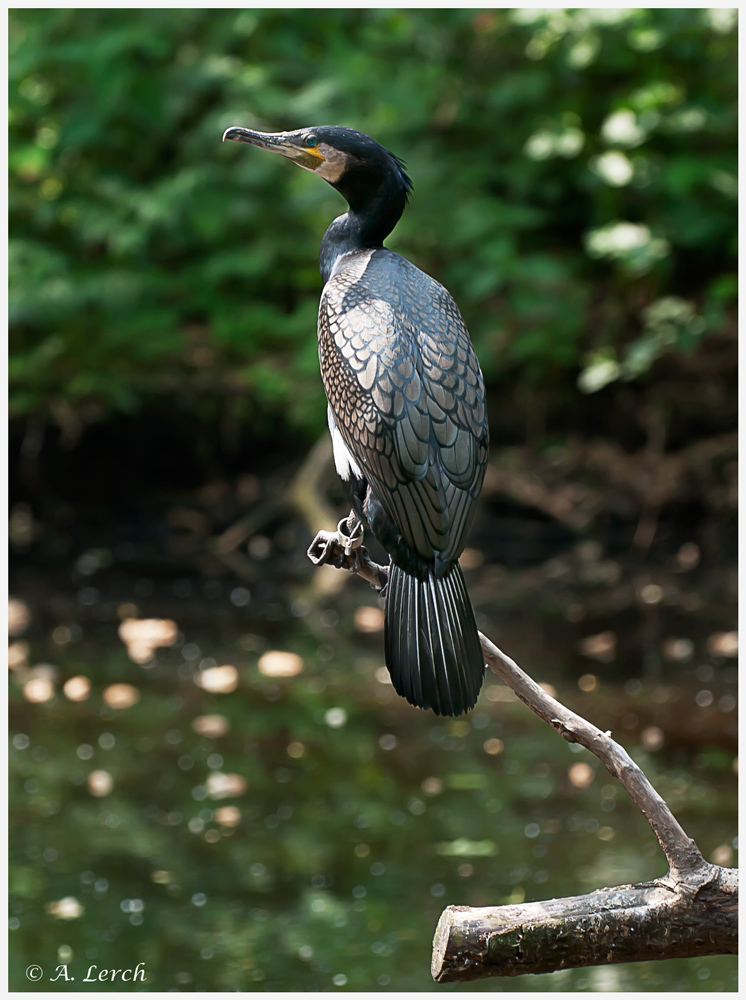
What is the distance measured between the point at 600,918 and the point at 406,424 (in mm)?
626

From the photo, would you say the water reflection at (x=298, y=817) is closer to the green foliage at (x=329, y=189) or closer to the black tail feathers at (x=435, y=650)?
the black tail feathers at (x=435, y=650)

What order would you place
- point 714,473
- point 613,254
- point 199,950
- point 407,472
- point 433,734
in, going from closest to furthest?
point 407,472
point 199,950
point 433,734
point 613,254
point 714,473

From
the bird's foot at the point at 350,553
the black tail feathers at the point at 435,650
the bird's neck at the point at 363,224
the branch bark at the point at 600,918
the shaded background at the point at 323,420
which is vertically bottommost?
the shaded background at the point at 323,420

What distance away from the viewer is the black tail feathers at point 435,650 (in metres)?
1.30

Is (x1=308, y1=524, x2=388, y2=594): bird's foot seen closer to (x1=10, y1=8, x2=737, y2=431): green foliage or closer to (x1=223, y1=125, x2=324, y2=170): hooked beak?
(x1=223, y1=125, x2=324, y2=170): hooked beak

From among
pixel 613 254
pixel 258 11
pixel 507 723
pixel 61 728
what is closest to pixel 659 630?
pixel 507 723

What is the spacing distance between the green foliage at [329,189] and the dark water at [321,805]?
1.30 m

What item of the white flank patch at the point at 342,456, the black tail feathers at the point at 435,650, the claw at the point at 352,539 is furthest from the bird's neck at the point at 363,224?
the black tail feathers at the point at 435,650

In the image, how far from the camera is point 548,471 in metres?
4.91

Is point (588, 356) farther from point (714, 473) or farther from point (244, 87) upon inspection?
point (244, 87)

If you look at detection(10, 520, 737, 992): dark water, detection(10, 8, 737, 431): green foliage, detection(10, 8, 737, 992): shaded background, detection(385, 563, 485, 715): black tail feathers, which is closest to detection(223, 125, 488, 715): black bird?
detection(385, 563, 485, 715): black tail feathers

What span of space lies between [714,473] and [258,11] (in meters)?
2.75

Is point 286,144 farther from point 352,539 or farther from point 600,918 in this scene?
point 600,918

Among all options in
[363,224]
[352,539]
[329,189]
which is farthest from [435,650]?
[329,189]
